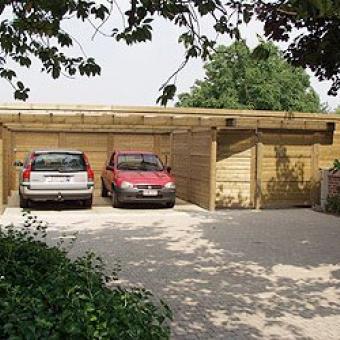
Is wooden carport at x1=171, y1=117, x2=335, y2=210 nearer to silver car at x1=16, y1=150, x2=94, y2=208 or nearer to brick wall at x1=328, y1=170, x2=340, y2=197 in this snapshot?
brick wall at x1=328, y1=170, x2=340, y2=197

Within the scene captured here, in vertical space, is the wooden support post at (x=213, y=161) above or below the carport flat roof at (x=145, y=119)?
below

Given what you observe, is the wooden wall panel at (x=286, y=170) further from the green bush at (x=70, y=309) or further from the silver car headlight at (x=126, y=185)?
the green bush at (x=70, y=309)

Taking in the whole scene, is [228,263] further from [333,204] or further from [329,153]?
[329,153]

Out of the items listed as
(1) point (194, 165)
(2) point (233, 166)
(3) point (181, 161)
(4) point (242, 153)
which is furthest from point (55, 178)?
(4) point (242, 153)

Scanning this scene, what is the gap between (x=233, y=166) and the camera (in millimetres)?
15633

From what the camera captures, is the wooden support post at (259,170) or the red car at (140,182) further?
the wooden support post at (259,170)

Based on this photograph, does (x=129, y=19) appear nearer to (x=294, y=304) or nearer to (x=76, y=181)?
(x=294, y=304)

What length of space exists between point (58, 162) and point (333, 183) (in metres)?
7.49

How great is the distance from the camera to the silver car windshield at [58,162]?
14.0 m

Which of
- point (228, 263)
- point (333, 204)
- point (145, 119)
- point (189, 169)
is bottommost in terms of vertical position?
point (228, 263)

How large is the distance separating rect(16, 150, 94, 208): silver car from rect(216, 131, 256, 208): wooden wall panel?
12.5 ft

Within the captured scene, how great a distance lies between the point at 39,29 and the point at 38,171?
9.18m

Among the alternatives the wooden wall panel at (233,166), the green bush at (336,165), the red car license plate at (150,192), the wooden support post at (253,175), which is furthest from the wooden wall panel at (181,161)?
the green bush at (336,165)

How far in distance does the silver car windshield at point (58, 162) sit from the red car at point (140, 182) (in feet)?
4.02
